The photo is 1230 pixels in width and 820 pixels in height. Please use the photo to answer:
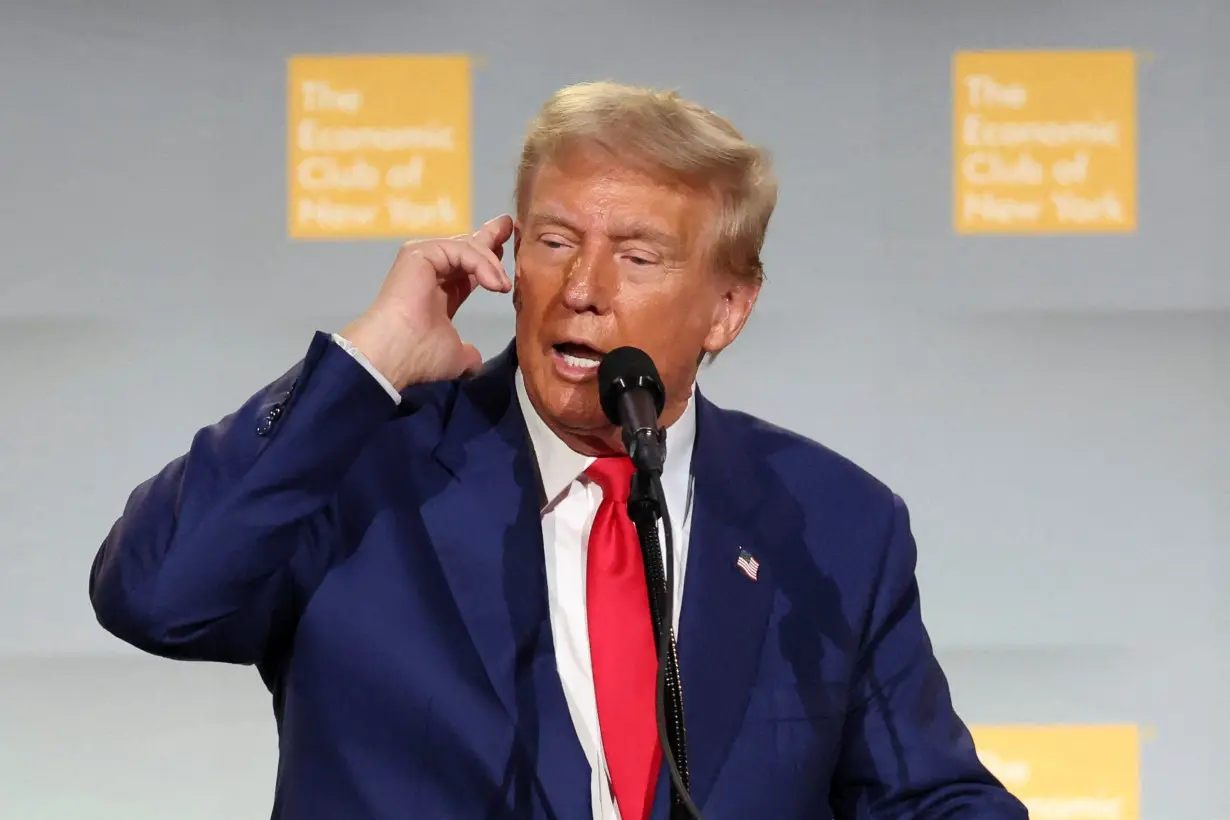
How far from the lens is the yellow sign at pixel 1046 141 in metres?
2.57

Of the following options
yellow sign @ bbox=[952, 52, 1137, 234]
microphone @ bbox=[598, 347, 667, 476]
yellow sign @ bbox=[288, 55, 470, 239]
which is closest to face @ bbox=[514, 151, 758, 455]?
microphone @ bbox=[598, 347, 667, 476]

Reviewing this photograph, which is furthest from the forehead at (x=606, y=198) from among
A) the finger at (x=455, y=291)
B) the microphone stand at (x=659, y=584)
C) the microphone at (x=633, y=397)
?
the microphone stand at (x=659, y=584)

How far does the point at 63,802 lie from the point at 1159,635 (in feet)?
6.40

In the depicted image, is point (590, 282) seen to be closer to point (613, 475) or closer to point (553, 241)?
point (553, 241)

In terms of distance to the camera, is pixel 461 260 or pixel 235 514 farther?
pixel 461 260

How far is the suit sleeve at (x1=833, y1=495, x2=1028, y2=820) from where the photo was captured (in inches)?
67.2

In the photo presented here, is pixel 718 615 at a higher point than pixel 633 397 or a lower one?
lower

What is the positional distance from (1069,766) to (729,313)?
1196mm

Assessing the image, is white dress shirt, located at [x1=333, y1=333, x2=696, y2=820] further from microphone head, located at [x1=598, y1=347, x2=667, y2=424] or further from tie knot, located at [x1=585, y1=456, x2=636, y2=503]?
microphone head, located at [x1=598, y1=347, x2=667, y2=424]

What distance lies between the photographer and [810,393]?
8.57 feet

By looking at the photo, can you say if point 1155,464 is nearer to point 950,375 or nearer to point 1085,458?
point 1085,458

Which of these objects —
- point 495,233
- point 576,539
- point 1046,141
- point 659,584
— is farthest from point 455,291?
A: point 1046,141

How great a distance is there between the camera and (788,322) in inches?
103

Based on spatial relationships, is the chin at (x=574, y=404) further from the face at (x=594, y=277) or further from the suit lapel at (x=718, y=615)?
the suit lapel at (x=718, y=615)
